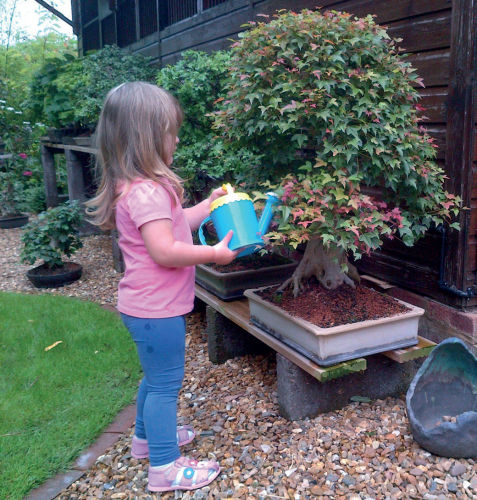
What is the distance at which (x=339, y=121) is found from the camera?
2.39 meters

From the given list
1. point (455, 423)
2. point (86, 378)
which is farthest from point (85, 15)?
point (455, 423)

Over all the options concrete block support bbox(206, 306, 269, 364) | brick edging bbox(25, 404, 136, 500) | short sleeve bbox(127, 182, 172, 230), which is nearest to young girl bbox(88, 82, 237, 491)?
short sleeve bbox(127, 182, 172, 230)

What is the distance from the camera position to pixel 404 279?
11.1 feet

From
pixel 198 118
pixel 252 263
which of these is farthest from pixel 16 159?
pixel 252 263

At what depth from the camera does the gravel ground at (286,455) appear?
2.21 m

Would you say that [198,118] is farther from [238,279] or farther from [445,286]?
[445,286]

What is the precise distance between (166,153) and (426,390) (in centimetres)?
156

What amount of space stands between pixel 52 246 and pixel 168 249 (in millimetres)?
3914

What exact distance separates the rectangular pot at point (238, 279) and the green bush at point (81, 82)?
3211 millimetres

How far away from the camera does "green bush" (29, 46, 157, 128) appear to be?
20.3ft

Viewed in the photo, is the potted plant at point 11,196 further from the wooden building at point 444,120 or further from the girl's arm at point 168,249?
the girl's arm at point 168,249

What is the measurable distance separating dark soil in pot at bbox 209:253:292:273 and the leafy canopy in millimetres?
1099

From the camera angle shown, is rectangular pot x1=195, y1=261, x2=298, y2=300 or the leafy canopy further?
rectangular pot x1=195, y1=261, x2=298, y2=300

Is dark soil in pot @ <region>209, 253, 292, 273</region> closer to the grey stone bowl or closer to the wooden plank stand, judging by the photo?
the wooden plank stand
